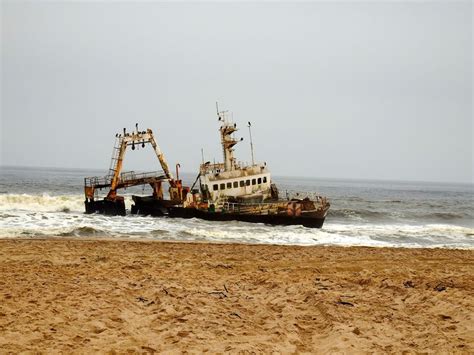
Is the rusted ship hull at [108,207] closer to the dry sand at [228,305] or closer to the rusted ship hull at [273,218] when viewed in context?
the rusted ship hull at [273,218]

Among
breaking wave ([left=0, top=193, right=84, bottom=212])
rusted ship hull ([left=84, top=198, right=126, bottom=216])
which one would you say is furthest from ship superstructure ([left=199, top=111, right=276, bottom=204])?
breaking wave ([left=0, top=193, right=84, bottom=212])

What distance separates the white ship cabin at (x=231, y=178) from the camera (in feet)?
88.4

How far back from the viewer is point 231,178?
88.9 feet

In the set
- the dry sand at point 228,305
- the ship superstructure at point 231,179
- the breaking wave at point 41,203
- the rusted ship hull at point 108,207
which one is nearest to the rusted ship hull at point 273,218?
the ship superstructure at point 231,179

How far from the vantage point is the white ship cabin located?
27.0 meters

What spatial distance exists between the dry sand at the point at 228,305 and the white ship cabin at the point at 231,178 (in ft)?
51.7

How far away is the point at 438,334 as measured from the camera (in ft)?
19.1

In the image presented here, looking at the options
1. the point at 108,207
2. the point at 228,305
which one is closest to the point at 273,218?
the point at 108,207

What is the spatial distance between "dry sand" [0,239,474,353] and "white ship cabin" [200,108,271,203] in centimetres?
1576

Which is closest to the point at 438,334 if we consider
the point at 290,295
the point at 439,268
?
the point at 290,295

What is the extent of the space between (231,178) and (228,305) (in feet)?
65.8

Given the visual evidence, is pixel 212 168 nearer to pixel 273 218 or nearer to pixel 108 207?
pixel 273 218

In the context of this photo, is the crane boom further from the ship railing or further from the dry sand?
the dry sand

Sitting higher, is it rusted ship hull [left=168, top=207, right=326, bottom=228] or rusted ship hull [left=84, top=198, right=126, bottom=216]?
rusted ship hull [left=84, top=198, right=126, bottom=216]
